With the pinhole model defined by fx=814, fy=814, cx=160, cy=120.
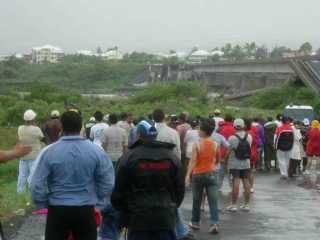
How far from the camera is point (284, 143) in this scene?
20.9 metres

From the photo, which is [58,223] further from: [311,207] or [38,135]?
[311,207]

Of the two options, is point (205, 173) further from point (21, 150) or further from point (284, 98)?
point (284, 98)

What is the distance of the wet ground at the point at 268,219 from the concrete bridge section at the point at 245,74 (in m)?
40.7

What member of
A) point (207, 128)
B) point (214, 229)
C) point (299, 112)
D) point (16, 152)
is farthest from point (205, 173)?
point (299, 112)

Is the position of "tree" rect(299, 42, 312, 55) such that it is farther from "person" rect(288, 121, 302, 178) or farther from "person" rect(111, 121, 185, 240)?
"person" rect(111, 121, 185, 240)

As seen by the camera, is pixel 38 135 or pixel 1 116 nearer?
pixel 38 135

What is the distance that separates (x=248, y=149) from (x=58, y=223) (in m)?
7.10

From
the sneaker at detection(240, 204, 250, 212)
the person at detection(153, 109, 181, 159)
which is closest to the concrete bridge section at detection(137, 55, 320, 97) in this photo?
the sneaker at detection(240, 204, 250, 212)

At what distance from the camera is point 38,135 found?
14.9 m

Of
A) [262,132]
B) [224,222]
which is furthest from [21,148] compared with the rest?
[262,132]

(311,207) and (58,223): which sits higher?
(58,223)

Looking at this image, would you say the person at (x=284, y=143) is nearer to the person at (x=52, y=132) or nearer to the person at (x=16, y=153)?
the person at (x=52, y=132)

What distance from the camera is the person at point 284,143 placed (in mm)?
20672

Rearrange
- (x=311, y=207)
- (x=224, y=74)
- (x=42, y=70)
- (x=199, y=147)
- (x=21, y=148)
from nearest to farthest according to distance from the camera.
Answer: (x=21, y=148), (x=199, y=147), (x=311, y=207), (x=224, y=74), (x=42, y=70)
